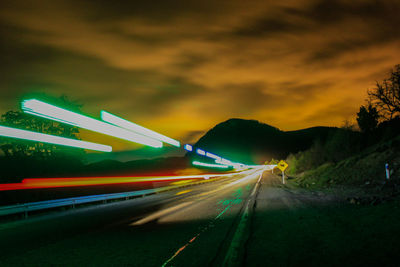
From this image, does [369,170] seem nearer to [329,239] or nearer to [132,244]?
[329,239]

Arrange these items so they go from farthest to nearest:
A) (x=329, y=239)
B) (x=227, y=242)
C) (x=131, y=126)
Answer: (x=131, y=126) → (x=227, y=242) → (x=329, y=239)

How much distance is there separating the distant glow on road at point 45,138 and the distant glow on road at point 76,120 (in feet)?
3.85

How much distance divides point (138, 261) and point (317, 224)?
5.50m

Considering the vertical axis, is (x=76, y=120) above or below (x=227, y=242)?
above

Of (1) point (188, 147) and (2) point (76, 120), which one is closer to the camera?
(2) point (76, 120)

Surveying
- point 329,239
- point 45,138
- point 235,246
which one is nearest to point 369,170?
point 329,239

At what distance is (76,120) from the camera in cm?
1242

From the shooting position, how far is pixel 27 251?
664 centimetres

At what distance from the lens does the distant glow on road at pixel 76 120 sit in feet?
33.1

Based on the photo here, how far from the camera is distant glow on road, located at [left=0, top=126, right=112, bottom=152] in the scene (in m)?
10.2

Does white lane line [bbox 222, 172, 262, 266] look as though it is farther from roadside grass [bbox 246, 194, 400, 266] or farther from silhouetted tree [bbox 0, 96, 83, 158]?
silhouetted tree [bbox 0, 96, 83, 158]

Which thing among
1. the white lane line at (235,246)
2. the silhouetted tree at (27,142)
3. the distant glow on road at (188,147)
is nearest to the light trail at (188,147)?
the distant glow on road at (188,147)

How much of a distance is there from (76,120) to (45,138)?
1.86 m

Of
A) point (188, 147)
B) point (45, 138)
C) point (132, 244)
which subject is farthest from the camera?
point (188, 147)
